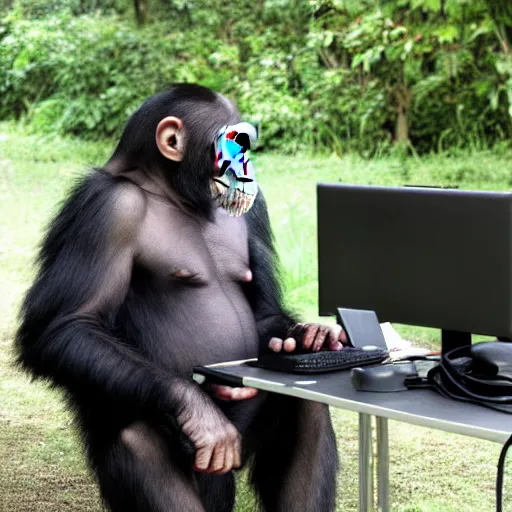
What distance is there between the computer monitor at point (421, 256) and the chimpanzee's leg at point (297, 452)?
308mm

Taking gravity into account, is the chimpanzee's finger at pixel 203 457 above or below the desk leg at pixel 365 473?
above

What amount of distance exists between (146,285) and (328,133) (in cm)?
460

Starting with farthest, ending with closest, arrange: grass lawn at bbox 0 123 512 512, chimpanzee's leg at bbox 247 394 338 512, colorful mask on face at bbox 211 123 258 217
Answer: grass lawn at bbox 0 123 512 512 < chimpanzee's leg at bbox 247 394 338 512 < colorful mask on face at bbox 211 123 258 217

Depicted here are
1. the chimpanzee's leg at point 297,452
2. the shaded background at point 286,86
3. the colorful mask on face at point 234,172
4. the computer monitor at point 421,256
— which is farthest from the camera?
the shaded background at point 286,86

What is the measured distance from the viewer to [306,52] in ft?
23.4

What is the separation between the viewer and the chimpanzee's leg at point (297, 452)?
269 cm

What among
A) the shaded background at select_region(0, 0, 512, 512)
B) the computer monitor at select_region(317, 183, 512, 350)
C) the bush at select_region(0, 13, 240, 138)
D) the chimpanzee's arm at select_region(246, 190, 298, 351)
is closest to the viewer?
the computer monitor at select_region(317, 183, 512, 350)

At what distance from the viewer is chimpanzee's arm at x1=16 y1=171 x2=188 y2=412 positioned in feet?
8.13

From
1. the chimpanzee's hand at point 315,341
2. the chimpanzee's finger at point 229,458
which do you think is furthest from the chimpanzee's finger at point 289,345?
the chimpanzee's finger at point 229,458

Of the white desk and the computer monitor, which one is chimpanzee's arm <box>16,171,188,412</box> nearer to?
the white desk

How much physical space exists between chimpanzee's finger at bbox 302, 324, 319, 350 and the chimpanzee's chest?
24 cm

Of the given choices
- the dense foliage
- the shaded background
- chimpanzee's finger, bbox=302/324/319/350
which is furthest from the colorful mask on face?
the dense foliage

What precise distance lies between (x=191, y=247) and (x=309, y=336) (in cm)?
32

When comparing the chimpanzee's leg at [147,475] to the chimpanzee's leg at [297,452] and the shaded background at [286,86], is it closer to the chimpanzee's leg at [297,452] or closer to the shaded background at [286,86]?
the chimpanzee's leg at [297,452]
